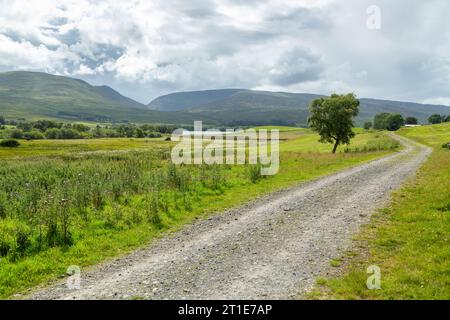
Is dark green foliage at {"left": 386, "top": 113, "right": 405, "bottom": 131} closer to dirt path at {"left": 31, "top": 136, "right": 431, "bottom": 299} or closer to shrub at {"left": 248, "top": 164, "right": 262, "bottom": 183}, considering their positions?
shrub at {"left": 248, "top": 164, "right": 262, "bottom": 183}

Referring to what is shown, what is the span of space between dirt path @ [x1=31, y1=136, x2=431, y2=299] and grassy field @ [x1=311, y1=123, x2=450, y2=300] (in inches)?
27.7

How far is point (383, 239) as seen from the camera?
1282cm

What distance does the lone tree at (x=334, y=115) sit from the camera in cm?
6309

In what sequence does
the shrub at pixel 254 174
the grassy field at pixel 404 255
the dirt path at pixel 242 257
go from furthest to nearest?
the shrub at pixel 254 174 → the dirt path at pixel 242 257 → the grassy field at pixel 404 255

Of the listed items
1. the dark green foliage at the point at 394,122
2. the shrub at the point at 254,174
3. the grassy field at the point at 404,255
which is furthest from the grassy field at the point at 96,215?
the dark green foliage at the point at 394,122

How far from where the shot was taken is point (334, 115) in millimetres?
63219

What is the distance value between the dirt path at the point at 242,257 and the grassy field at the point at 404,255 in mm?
705

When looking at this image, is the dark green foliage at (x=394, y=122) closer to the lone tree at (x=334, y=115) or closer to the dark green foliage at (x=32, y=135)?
the lone tree at (x=334, y=115)

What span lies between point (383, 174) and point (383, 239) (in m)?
17.7

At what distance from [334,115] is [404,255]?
54986mm

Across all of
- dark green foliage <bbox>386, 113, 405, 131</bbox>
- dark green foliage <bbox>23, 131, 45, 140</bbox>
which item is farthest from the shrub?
dark green foliage <bbox>386, 113, 405, 131</bbox>

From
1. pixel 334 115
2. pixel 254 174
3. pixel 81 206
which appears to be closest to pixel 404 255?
pixel 81 206

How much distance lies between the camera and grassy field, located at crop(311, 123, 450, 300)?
8.89 meters

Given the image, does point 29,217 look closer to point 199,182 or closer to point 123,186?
point 123,186
